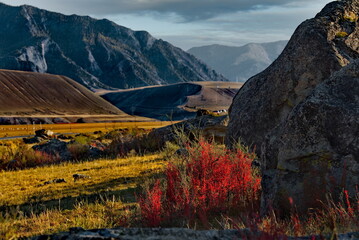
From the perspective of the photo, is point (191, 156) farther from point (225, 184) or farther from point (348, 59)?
point (348, 59)

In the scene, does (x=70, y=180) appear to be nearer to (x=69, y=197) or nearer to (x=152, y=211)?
(x=69, y=197)

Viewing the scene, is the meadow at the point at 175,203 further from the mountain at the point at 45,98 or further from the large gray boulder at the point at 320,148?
the mountain at the point at 45,98

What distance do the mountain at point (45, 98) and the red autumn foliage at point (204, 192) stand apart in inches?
5365

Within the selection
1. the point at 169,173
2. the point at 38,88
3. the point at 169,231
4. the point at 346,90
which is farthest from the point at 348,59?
the point at 38,88

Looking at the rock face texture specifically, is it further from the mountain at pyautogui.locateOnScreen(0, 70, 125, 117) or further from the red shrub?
the mountain at pyautogui.locateOnScreen(0, 70, 125, 117)

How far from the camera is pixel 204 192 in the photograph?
6.04 meters

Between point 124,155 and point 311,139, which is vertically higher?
point 311,139

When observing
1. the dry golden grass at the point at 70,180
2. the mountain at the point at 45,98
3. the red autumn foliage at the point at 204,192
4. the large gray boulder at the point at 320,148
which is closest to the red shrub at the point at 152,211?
the red autumn foliage at the point at 204,192

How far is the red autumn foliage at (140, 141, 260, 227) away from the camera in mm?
5523

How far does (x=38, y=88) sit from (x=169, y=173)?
171 meters

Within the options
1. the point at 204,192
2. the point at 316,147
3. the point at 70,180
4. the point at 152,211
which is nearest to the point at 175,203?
the point at 204,192

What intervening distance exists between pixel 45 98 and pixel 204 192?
535 feet

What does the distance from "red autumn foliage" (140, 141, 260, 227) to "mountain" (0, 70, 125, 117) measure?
447ft

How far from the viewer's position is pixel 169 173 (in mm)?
6770
